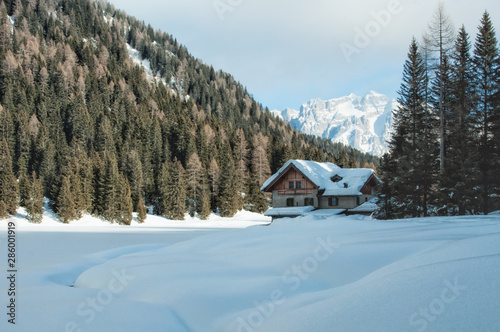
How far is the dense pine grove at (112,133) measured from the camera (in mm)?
52438

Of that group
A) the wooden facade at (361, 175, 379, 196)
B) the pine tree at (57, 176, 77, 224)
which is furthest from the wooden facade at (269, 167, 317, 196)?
the pine tree at (57, 176, 77, 224)

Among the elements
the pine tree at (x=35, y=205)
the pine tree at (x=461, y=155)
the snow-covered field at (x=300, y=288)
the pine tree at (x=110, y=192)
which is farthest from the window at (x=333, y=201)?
the pine tree at (x=35, y=205)

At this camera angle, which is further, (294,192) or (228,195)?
(228,195)

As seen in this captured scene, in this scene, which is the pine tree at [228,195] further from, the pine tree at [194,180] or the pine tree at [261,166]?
the pine tree at [261,166]

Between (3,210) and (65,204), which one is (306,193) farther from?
(3,210)

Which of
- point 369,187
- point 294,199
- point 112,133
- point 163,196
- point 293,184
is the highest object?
point 112,133

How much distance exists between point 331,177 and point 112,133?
6024cm

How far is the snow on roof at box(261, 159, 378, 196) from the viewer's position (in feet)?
123

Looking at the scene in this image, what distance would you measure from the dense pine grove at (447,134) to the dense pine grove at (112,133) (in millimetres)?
35471

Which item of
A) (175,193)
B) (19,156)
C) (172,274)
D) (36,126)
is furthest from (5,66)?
(172,274)

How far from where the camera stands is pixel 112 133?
81250mm

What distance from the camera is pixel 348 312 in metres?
2.77

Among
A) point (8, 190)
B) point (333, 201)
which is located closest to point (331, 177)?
point (333, 201)

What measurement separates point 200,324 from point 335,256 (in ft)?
7.41
